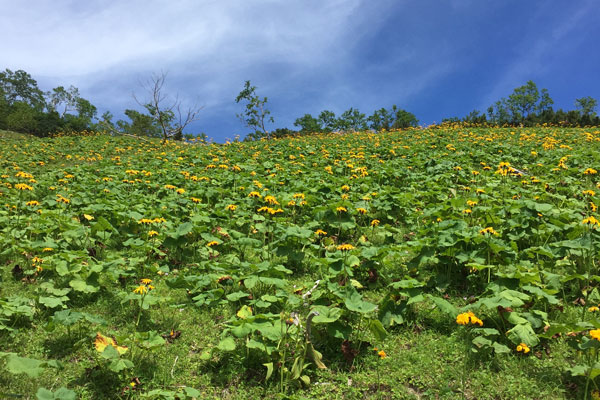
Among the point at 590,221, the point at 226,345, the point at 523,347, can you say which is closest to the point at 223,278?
the point at 226,345

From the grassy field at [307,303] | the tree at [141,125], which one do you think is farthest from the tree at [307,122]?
the grassy field at [307,303]

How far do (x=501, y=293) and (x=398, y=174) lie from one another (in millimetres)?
6576

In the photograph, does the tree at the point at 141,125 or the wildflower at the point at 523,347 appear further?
the tree at the point at 141,125

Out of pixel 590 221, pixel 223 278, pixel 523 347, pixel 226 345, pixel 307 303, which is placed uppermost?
pixel 590 221

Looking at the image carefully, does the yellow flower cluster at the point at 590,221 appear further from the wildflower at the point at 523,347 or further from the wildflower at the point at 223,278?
the wildflower at the point at 223,278

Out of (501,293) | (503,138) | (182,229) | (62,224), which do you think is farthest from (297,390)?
(503,138)

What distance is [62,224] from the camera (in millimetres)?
5996

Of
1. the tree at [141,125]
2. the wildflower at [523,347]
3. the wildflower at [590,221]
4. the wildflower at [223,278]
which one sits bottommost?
the wildflower at [523,347]

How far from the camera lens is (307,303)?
4203 millimetres

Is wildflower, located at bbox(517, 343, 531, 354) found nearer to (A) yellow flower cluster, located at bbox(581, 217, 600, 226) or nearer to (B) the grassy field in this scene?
(B) the grassy field

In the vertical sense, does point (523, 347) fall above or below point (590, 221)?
below

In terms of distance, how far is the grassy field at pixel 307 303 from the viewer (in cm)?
305

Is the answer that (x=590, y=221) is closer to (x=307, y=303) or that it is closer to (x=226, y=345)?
(x=307, y=303)

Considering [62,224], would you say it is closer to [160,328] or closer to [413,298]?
[160,328]
